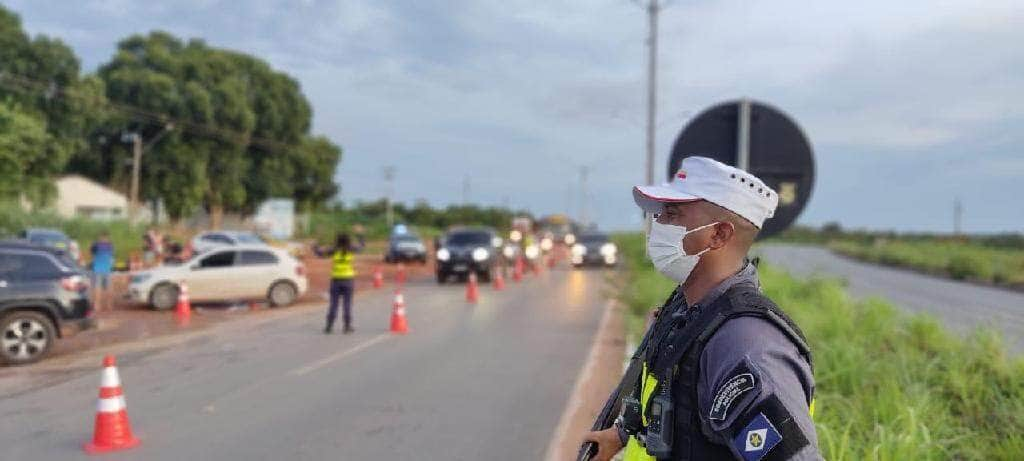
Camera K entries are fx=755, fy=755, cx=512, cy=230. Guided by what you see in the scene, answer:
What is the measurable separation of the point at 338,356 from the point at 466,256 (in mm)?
13482

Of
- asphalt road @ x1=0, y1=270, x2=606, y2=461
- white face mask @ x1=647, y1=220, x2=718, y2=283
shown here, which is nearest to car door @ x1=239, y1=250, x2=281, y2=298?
asphalt road @ x1=0, y1=270, x2=606, y2=461

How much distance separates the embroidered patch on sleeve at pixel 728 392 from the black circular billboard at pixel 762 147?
13.1ft

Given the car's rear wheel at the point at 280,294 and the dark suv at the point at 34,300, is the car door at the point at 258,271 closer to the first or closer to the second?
the car's rear wheel at the point at 280,294

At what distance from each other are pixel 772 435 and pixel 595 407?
19.4 feet

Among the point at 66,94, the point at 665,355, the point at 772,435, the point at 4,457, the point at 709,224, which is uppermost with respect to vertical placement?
the point at 66,94

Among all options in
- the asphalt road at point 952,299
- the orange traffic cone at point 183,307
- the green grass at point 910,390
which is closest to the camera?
the green grass at point 910,390

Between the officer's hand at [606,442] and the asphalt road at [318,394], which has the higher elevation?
the officer's hand at [606,442]

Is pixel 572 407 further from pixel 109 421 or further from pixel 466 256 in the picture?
pixel 466 256

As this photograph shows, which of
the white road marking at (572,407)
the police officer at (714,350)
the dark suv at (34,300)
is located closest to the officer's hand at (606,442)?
the police officer at (714,350)

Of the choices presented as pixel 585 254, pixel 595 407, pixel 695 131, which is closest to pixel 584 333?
pixel 595 407

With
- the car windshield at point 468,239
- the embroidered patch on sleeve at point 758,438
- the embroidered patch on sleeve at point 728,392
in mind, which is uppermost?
the car windshield at point 468,239

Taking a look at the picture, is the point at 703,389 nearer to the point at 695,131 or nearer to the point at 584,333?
the point at 695,131

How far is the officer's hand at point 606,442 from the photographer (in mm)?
2285

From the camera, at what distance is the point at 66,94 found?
42.4 meters
